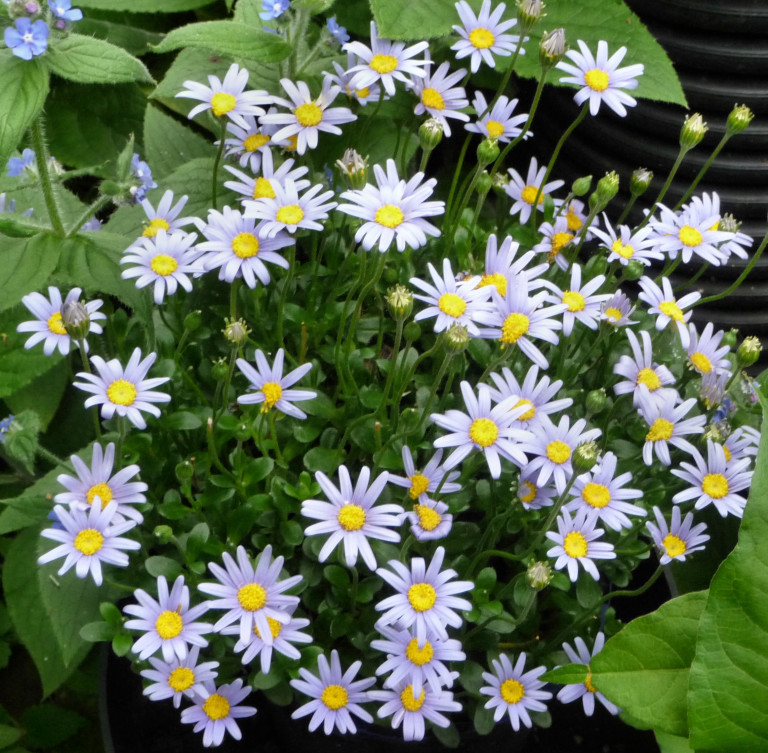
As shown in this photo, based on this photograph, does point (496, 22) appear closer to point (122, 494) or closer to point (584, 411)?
point (584, 411)

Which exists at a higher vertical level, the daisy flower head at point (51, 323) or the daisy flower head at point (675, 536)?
the daisy flower head at point (51, 323)

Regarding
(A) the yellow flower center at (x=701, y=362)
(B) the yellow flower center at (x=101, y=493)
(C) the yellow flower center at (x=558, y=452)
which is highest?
(A) the yellow flower center at (x=701, y=362)

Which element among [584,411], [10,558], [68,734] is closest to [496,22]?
[584,411]

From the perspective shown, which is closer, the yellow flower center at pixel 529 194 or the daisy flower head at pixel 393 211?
the daisy flower head at pixel 393 211

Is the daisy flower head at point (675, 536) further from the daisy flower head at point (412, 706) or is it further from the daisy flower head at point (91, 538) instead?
the daisy flower head at point (91, 538)

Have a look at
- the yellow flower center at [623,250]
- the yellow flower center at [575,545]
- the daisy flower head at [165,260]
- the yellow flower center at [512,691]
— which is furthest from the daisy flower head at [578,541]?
the daisy flower head at [165,260]

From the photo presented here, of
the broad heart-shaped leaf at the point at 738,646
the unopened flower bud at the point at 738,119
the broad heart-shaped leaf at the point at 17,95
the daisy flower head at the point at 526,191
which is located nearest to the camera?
the broad heart-shaped leaf at the point at 738,646

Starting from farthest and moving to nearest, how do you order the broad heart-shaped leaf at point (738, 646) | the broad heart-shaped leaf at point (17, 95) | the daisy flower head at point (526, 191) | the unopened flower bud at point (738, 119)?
the daisy flower head at point (526, 191) → the unopened flower bud at point (738, 119) → the broad heart-shaped leaf at point (17, 95) → the broad heart-shaped leaf at point (738, 646)

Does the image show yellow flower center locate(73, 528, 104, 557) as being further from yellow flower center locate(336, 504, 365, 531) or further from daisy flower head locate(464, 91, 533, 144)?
daisy flower head locate(464, 91, 533, 144)
